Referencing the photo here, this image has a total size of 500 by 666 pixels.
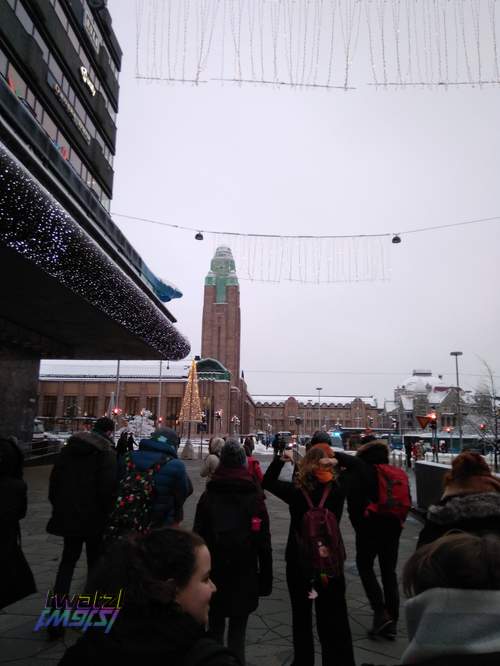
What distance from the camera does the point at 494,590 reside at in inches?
58.7

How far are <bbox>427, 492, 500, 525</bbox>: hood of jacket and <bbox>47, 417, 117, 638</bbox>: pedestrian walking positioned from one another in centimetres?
301

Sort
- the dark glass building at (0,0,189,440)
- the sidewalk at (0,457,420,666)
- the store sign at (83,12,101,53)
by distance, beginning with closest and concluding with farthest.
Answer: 1. the sidewalk at (0,457,420,666)
2. the dark glass building at (0,0,189,440)
3. the store sign at (83,12,101,53)

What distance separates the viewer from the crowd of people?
4.76ft

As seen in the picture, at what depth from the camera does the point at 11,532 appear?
363cm

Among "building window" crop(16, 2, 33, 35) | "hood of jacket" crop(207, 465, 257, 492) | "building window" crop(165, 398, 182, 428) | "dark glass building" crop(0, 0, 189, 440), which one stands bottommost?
"hood of jacket" crop(207, 465, 257, 492)

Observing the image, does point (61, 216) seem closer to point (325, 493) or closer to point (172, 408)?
point (325, 493)

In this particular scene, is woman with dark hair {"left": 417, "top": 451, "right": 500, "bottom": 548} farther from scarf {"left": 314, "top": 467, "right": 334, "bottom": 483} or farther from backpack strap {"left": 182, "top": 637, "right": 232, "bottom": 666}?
backpack strap {"left": 182, "top": 637, "right": 232, "bottom": 666}

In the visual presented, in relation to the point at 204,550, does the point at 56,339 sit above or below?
above

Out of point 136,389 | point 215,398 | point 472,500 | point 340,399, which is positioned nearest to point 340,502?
point 472,500

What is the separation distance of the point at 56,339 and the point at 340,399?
133 metres

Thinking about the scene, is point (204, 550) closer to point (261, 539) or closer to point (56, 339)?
point (261, 539)

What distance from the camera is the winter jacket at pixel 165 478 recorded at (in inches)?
184

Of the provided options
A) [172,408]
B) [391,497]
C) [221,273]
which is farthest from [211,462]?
[221,273]

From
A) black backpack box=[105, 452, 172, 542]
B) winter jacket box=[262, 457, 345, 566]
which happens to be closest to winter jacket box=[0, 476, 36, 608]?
black backpack box=[105, 452, 172, 542]
